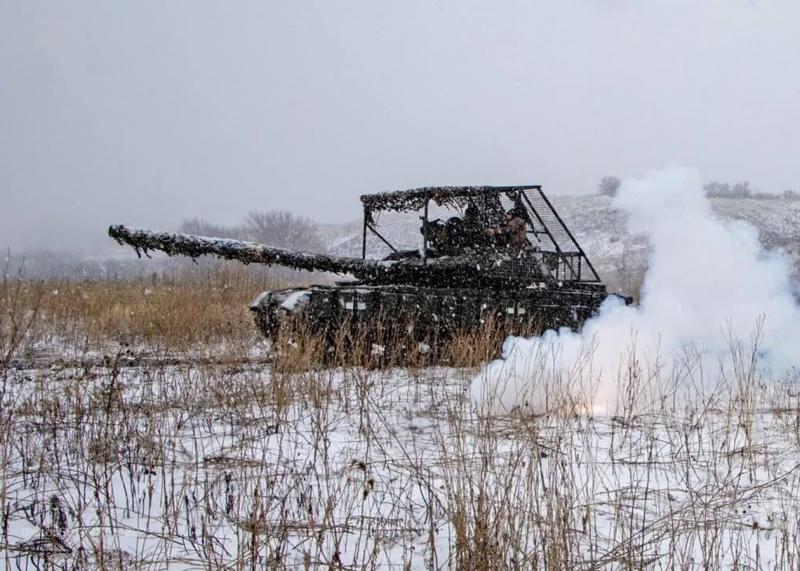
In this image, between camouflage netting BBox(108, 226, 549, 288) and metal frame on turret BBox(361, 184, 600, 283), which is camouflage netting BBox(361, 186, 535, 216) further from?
camouflage netting BBox(108, 226, 549, 288)

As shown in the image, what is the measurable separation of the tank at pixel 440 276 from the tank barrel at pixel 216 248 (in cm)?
1

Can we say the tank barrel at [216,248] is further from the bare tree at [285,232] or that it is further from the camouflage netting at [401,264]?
the bare tree at [285,232]

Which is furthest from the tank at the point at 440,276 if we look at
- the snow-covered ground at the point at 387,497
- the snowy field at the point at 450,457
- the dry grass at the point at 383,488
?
the snow-covered ground at the point at 387,497

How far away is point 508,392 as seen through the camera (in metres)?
6.94

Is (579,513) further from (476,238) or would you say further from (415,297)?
(476,238)

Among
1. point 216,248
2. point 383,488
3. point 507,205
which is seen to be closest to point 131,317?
point 216,248

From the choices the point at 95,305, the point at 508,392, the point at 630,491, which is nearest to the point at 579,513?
the point at 630,491

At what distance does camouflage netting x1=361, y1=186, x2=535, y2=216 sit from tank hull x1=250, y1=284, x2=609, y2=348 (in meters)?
1.45

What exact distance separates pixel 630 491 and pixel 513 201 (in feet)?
24.4

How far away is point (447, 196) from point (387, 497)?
692 cm

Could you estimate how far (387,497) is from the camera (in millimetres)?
4219

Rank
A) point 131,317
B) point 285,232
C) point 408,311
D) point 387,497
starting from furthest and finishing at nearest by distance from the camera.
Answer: point 285,232
point 131,317
point 408,311
point 387,497

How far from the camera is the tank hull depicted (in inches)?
362

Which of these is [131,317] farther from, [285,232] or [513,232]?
[285,232]
